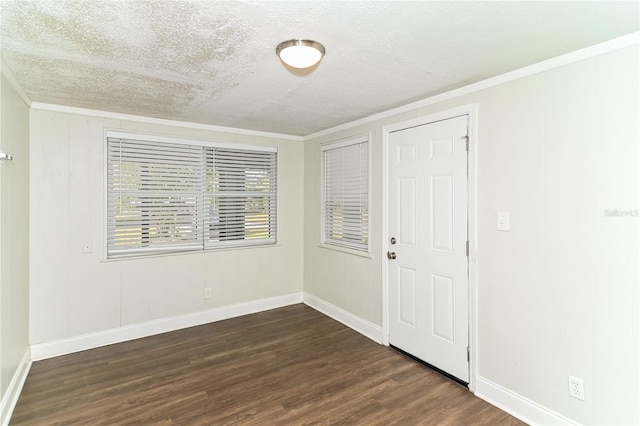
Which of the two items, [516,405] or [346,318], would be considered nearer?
[516,405]

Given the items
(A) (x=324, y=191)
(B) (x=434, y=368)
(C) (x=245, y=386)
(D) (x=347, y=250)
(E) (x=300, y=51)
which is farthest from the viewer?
(A) (x=324, y=191)

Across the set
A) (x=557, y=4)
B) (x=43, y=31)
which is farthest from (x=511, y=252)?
(x=43, y=31)

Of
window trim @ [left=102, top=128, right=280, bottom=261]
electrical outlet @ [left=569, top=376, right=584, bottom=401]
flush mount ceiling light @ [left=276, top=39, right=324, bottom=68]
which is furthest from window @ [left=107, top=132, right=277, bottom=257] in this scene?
electrical outlet @ [left=569, top=376, right=584, bottom=401]

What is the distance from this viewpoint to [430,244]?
2928 mm

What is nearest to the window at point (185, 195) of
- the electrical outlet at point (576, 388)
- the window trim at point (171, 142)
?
the window trim at point (171, 142)

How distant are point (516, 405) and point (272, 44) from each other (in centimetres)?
291

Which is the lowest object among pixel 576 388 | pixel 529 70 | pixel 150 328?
pixel 150 328

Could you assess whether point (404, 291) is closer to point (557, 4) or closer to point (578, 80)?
point (578, 80)

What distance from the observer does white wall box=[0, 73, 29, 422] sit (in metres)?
A: 2.21

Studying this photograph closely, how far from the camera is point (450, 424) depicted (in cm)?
218

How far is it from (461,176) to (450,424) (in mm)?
1820

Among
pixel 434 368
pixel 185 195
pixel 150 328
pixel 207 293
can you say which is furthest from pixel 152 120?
pixel 434 368

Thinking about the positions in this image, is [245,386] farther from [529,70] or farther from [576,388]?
[529,70]

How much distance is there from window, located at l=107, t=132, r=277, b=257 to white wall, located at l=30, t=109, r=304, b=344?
126 millimetres
